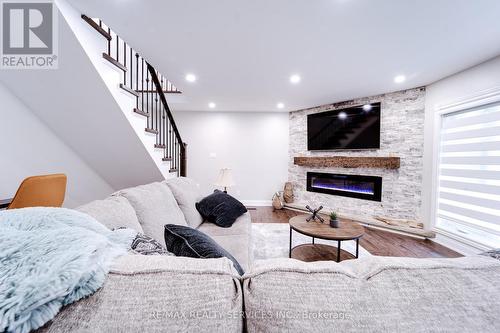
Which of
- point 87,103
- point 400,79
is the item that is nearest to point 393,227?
point 400,79

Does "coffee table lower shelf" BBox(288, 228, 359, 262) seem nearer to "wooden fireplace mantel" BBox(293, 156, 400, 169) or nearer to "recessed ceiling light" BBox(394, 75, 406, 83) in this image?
"wooden fireplace mantel" BBox(293, 156, 400, 169)

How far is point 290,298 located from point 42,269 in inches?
22.7

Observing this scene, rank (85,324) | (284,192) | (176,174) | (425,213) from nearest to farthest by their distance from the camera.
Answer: (85,324) < (425,213) < (176,174) < (284,192)

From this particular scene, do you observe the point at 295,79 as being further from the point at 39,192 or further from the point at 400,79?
the point at 39,192

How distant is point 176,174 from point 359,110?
3.66 m

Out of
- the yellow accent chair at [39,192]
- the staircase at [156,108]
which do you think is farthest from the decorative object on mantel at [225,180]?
the yellow accent chair at [39,192]

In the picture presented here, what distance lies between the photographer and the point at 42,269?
431 millimetres

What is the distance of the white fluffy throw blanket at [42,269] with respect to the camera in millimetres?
385

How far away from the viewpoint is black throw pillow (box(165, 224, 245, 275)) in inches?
33.1

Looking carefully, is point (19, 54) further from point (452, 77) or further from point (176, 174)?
point (452, 77)

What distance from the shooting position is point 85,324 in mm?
406

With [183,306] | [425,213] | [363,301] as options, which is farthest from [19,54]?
[425,213]

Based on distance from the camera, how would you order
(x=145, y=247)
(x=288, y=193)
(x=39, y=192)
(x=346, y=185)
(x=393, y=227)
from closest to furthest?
(x=145, y=247), (x=39, y=192), (x=393, y=227), (x=346, y=185), (x=288, y=193)

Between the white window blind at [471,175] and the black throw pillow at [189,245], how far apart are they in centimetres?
329
